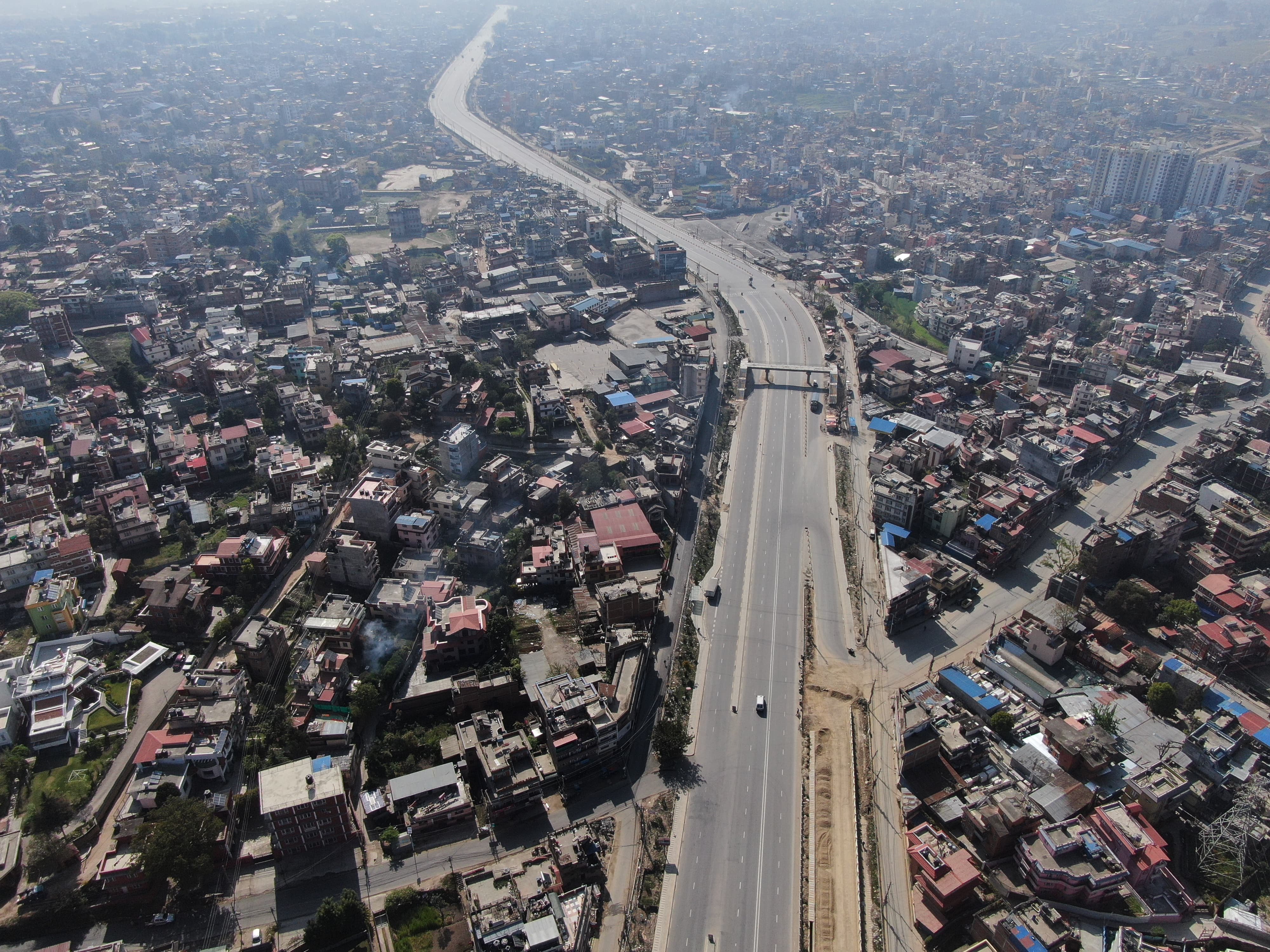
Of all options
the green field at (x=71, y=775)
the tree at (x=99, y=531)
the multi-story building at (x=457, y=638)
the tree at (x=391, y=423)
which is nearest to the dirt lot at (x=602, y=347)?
the tree at (x=391, y=423)

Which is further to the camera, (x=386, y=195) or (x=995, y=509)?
(x=386, y=195)

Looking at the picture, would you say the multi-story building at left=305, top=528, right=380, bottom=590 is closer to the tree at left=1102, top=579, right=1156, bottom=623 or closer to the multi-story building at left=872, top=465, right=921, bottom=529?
Answer: the multi-story building at left=872, top=465, right=921, bottom=529

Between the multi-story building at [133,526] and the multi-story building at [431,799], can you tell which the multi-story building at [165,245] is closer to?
the multi-story building at [133,526]

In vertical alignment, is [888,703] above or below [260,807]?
below

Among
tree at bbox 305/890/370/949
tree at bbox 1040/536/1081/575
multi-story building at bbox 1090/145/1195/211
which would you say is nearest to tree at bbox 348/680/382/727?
tree at bbox 305/890/370/949

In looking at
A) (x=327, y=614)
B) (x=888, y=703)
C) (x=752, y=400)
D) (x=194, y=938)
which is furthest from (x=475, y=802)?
(x=752, y=400)

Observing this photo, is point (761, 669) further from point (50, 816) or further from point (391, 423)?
point (391, 423)

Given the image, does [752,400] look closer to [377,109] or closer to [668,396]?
[668,396]
